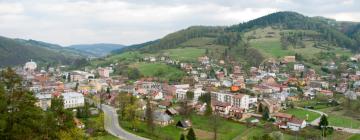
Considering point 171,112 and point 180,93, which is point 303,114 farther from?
point 180,93

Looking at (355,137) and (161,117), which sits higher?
(161,117)

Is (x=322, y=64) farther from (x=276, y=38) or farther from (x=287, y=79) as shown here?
(x=276, y=38)

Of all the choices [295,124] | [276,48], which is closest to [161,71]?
[276,48]

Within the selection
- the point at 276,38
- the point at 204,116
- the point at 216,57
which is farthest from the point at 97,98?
the point at 276,38

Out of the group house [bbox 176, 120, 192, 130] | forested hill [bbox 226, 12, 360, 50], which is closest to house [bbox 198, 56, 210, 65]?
forested hill [bbox 226, 12, 360, 50]

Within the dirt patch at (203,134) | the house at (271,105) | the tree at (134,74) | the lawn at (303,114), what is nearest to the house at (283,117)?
the lawn at (303,114)

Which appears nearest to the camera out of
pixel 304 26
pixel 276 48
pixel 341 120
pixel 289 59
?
pixel 341 120

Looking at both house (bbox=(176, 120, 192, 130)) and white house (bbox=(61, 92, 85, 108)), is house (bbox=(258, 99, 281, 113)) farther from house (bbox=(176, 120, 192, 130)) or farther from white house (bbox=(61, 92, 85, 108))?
white house (bbox=(61, 92, 85, 108))

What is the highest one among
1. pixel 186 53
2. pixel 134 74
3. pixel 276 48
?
pixel 276 48
